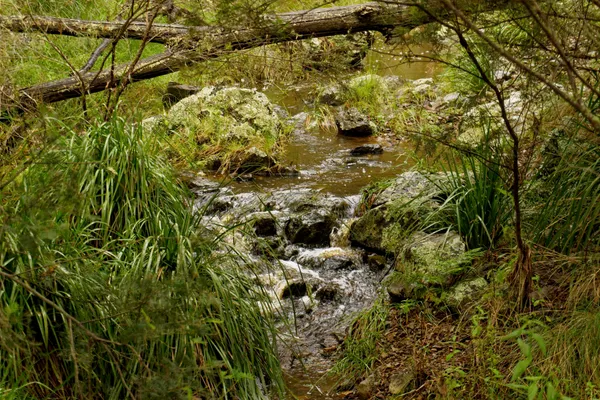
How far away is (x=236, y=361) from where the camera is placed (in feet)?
12.1

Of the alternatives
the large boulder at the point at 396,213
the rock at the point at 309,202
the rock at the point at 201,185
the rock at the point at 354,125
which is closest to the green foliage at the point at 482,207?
the large boulder at the point at 396,213

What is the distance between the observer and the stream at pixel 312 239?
4637mm

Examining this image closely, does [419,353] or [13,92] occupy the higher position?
[13,92]

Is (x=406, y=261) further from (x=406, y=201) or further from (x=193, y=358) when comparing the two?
(x=193, y=358)

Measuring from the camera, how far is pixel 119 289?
3.06 meters

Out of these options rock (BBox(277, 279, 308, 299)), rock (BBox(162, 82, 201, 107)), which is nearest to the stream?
rock (BBox(277, 279, 308, 299))

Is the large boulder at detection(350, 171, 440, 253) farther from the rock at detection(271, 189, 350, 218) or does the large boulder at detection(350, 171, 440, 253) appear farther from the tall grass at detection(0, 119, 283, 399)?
the tall grass at detection(0, 119, 283, 399)

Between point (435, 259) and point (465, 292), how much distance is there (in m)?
0.35

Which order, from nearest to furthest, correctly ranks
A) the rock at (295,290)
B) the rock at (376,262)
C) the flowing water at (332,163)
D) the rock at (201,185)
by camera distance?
1. the rock at (295,290)
2. the rock at (376,262)
3. the rock at (201,185)
4. the flowing water at (332,163)

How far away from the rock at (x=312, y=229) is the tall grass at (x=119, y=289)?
2.23 m

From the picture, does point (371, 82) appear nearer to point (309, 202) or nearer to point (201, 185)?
point (201, 185)

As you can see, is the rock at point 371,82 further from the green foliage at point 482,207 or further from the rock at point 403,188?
the green foliage at point 482,207

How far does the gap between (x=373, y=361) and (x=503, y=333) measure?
87cm

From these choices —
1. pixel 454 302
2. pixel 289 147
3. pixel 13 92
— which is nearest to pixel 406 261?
pixel 454 302
